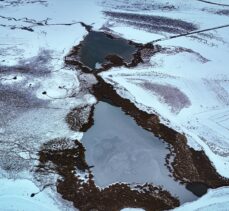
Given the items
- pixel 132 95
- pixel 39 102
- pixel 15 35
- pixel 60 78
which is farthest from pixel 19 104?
pixel 15 35

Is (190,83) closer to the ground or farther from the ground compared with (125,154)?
farther from the ground

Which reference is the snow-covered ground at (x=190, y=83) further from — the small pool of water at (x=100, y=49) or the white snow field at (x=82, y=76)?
the small pool of water at (x=100, y=49)

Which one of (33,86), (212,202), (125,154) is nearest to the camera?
(212,202)

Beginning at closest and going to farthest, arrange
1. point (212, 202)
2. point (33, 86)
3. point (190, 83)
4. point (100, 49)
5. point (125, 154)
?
point (212, 202) → point (125, 154) → point (190, 83) → point (33, 86) → point (100, 49)

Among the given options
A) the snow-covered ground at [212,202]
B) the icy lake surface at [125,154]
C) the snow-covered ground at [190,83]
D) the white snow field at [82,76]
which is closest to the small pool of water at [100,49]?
the white snow field at [82,76]

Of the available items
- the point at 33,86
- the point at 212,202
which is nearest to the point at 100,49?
the point at 33,86

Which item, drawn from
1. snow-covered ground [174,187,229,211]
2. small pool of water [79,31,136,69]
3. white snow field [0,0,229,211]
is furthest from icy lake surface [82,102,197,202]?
small pool of water [79,31,136,69]

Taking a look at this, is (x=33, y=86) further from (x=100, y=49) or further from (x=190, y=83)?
(x=190, y=83)

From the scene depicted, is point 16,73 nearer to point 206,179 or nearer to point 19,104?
point 19,104
